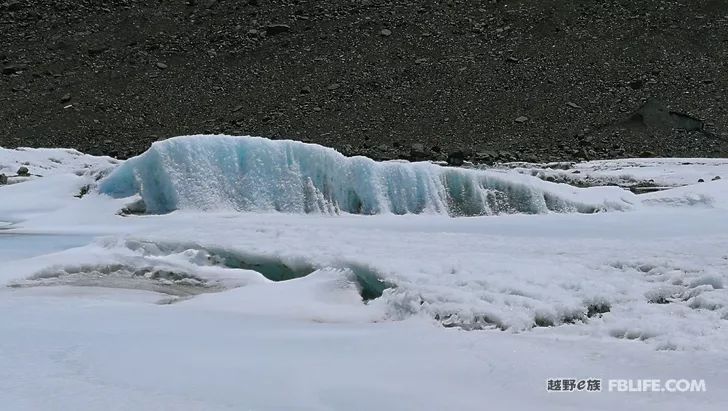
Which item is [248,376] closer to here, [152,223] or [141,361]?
[141,361]

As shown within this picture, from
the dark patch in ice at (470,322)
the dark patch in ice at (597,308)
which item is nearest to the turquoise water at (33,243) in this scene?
the dark patch in ice at (470,322)

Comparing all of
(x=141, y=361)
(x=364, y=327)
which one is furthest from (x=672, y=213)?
(x=141, y=361)

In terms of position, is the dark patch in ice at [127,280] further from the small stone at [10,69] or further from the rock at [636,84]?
the small stone at [10,69]

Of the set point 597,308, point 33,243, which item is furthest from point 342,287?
point 33,243

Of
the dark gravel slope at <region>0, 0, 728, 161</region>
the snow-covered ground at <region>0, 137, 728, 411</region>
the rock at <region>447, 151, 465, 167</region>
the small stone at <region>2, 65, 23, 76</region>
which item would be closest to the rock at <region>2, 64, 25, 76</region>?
the small stone at <region>2, 65, 23, 76</region>

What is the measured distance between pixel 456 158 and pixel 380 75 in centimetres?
889

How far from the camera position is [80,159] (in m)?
19.2

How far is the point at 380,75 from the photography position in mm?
29844

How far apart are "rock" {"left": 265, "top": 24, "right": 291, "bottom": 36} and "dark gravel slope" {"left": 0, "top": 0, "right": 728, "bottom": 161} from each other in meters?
0.08

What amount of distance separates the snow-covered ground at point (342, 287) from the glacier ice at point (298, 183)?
3 centimetres

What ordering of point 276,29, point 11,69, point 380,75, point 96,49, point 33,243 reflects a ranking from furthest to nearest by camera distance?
1. point 276,29
2. point 96,49
3. point 11,69
4. point 380,75
5. point 33,243

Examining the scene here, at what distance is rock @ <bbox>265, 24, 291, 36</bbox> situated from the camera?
1297 inches

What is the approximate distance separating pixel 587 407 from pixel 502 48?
27.7 m

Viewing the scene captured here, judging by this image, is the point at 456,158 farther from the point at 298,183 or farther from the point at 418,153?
the point at 298,183
